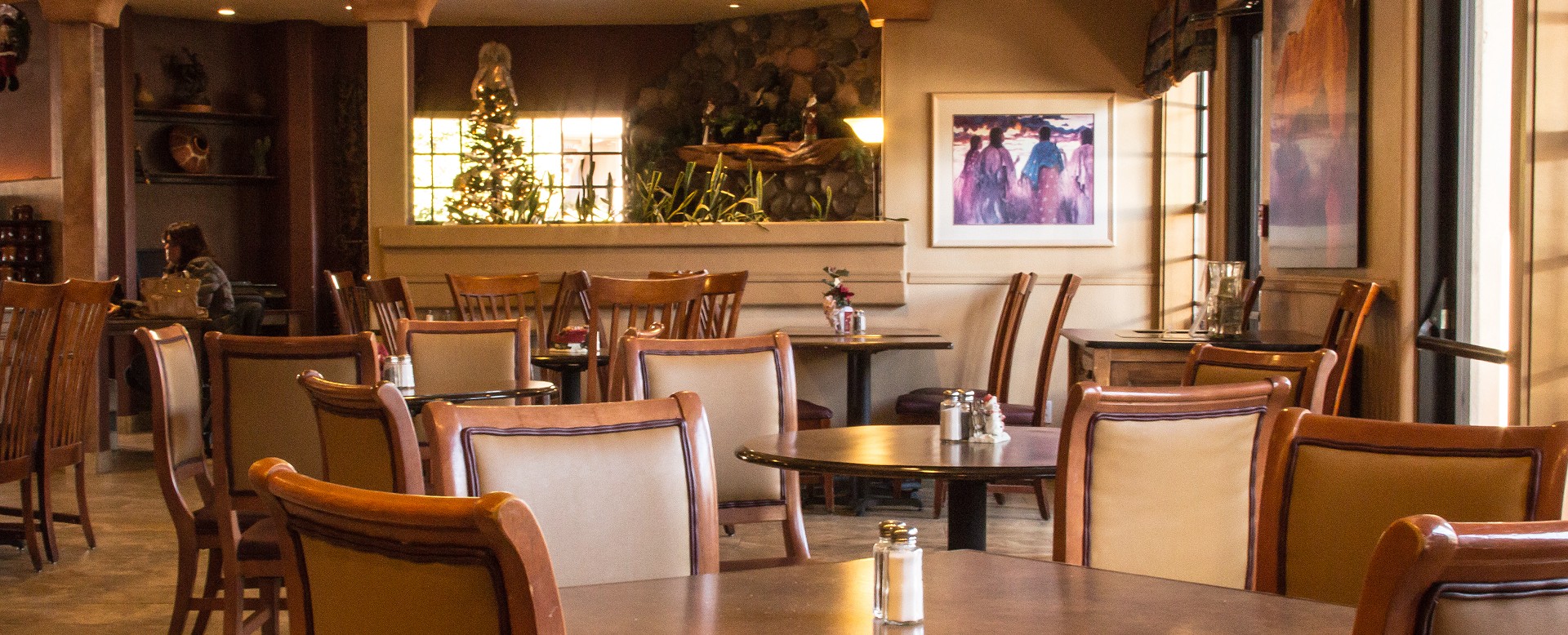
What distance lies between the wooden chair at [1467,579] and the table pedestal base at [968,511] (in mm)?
1923

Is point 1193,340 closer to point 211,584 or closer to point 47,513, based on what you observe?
point 211,584

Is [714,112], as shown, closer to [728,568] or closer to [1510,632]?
[728,568]

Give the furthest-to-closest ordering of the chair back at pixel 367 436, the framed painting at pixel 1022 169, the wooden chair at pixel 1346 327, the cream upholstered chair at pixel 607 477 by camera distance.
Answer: the framed painting at pixel 1022 169
the wooden chair at pixel 1346 327
the chair back at pixel 367 436
the cream upholstered chair at pixel 607 477

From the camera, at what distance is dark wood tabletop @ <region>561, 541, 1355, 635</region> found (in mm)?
1341

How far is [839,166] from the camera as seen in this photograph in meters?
9.92

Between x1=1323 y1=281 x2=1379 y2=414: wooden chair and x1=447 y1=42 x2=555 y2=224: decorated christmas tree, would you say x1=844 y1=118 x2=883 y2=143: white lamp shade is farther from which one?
x1=1323 y1=281 x2=1379 y2=414: wooden chair

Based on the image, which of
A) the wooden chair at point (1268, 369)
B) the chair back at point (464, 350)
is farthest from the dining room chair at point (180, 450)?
the wooden chair at point (1268, 369)

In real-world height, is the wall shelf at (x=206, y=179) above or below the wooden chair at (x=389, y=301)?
above

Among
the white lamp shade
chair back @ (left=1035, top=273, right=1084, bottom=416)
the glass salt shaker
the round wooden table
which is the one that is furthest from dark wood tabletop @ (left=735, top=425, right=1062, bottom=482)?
the white lamp shade

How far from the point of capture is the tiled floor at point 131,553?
3.95 metres

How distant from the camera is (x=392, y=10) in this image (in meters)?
6.94

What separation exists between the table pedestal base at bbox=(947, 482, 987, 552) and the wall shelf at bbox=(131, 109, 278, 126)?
8607mm

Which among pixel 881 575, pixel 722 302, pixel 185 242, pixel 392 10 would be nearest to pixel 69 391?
pixel 722 302

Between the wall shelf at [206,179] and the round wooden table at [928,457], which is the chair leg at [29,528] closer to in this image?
the round wooden table at [928,457]
